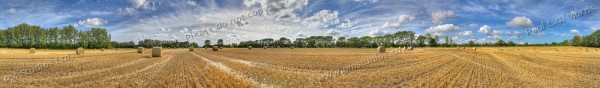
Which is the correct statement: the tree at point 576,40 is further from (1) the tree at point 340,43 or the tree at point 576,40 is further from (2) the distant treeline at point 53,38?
(2) the distant treeline at point 53,38

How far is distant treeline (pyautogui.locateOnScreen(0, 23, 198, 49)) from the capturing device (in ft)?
315

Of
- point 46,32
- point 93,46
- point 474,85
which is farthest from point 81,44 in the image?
point 474,85

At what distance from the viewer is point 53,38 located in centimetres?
10456

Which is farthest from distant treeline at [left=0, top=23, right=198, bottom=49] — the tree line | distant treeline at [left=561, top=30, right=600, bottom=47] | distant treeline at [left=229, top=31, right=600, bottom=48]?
distant treeline at [left=561, top=30, right=600, bottom=47]

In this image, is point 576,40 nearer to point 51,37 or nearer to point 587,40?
point 587,40

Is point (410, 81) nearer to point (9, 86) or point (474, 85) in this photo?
point (474, 85)

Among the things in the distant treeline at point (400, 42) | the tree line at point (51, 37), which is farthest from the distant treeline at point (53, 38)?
the distant treeline at point (400, 42)

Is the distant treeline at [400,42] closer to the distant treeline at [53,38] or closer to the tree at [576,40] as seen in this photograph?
the tree at [576,40]

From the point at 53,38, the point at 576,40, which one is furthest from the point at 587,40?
the point at 53,38

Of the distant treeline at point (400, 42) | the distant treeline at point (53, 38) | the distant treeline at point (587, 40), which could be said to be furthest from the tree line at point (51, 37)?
the distant treeline at point (587, 40)

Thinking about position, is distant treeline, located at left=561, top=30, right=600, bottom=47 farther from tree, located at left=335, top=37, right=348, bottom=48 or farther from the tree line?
the tree line

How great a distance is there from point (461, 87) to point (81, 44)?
11289 centimetres

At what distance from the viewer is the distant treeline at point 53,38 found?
315ft

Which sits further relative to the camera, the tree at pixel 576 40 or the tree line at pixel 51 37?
the tree at pixel 576 40
